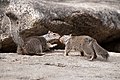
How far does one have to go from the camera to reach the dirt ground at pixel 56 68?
585cm

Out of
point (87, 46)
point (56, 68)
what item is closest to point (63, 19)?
point (87, 46)

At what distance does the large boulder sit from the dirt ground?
4.48 feet

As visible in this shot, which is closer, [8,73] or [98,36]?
[8,73]

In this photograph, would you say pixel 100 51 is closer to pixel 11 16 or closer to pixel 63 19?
pixel 63 19

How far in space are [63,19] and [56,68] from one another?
A: 326 cm

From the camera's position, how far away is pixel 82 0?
12453 mm

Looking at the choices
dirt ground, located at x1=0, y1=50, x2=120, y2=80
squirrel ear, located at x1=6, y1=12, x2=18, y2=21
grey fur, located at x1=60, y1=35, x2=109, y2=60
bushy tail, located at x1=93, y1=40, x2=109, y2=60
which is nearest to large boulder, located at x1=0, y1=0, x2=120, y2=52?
squirrel ear, located at x1=6, y1=12, x2=18, y2=21

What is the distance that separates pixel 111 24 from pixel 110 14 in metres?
0.33

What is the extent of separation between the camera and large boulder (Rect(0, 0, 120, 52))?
909 centimetres

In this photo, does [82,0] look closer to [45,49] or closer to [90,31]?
[90,31]

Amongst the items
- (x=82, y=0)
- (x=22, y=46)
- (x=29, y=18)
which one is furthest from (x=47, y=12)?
(x=82, y=0)

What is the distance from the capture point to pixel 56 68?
21.5 ft

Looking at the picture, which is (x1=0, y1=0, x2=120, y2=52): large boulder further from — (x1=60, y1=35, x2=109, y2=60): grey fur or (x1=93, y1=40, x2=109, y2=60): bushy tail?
(x1=93, y1=40, x2=109, y2=60): bushy tail

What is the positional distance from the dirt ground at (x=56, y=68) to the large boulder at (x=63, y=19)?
1365 millimetres
